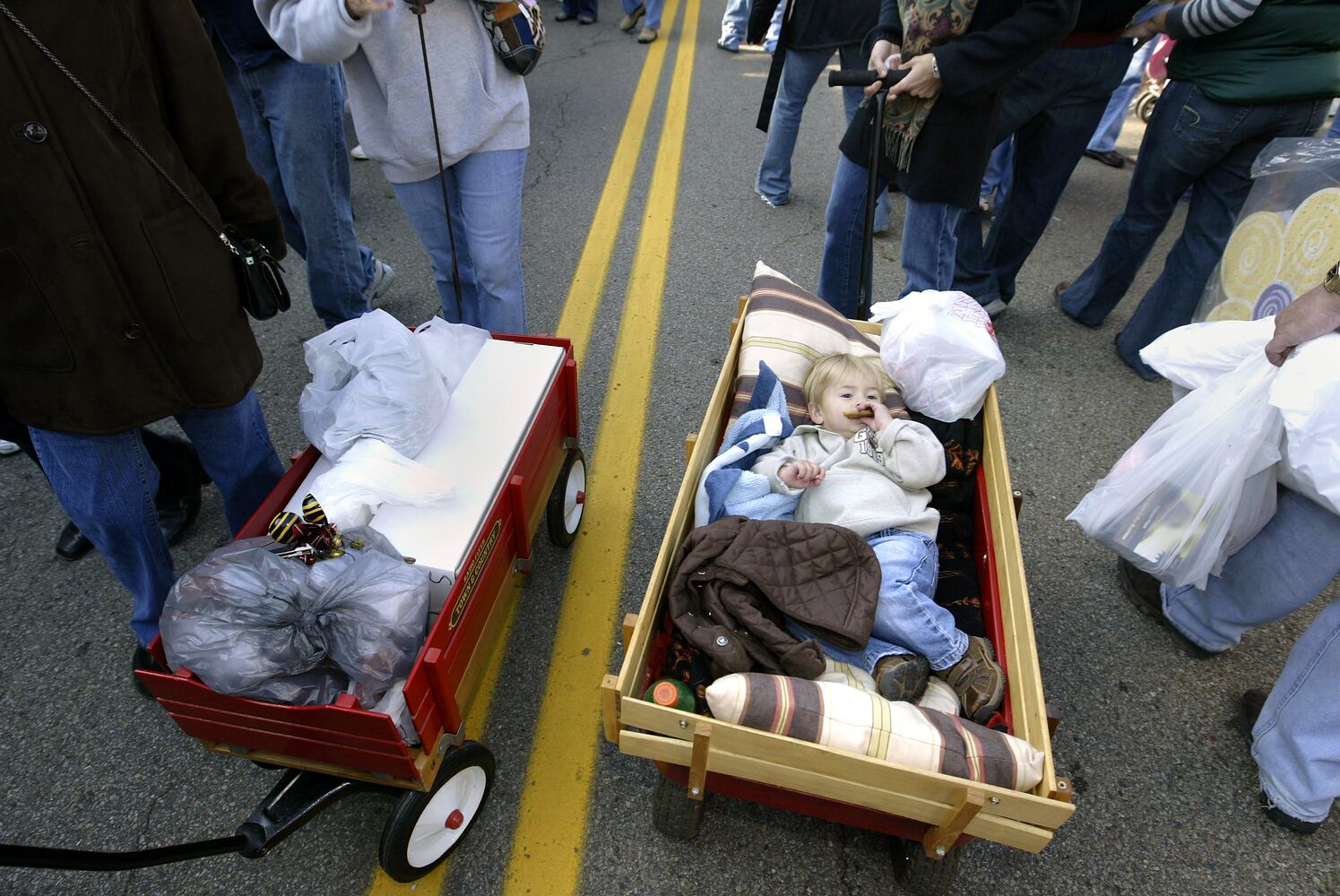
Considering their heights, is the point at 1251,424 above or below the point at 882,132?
below

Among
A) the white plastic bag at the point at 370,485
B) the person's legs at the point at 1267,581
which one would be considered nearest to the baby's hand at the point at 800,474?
the white plastic bag at the point at 370,485

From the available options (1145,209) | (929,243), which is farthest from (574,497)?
(1145,209)

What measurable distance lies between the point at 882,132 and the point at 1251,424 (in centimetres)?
177

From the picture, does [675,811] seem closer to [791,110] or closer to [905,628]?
[905,628]

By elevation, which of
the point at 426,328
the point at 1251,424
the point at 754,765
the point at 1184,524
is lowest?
the point at 754,765

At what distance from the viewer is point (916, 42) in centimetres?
274

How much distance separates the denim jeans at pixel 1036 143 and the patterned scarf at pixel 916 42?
32 centimetres

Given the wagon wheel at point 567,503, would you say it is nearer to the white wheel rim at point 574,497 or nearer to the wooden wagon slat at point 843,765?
the white wheel rim at point 574,497

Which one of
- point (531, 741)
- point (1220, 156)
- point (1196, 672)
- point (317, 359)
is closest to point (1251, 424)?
point (1196, 672)

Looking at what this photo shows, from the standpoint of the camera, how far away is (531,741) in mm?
2156

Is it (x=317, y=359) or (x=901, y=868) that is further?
(x=317, y=359)

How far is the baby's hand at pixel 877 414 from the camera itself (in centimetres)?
232

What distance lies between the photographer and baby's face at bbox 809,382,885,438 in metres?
2.43

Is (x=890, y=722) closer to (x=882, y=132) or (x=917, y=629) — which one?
(x=917, y=629)
